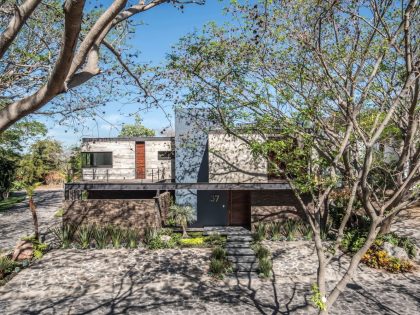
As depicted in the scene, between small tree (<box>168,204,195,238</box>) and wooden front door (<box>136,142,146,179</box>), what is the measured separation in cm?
653

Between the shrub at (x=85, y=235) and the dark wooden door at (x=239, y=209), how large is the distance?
8830mm

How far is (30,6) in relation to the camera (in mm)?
4473

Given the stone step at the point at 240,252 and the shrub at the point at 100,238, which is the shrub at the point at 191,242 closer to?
the stone step at the point at 240,252

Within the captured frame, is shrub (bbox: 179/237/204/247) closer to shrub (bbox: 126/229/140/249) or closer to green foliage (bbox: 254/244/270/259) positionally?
shrub (bbox: 126/229/140/249)

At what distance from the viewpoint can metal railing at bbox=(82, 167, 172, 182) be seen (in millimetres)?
25625

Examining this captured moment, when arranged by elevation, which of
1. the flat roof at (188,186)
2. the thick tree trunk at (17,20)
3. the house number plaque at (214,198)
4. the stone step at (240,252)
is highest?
the thick tree trunk at (17,20)

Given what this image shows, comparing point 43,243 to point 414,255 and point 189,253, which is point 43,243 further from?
point 414,255

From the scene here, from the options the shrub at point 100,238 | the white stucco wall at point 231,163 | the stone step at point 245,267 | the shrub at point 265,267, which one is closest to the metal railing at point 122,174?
the white stucco wall at point 231,163

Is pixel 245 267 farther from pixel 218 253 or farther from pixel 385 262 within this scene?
pixel 385 262

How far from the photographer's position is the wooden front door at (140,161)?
26562 mm

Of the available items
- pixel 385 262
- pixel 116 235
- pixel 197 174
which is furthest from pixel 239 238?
pixel 385 262

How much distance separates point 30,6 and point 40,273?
1289cm

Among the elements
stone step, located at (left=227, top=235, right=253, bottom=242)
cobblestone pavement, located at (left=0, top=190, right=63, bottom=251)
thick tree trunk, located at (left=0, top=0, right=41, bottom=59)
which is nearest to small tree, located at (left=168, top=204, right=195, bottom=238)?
stone step, located at (left=227, top=235, right=253, bottom=242)

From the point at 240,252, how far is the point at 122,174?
13382 mm
